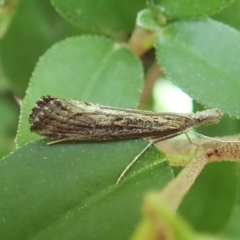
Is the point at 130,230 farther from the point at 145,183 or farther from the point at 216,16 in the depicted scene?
the point at 216,16

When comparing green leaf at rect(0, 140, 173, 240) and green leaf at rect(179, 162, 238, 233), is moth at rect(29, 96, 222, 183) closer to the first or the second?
green leaf at rect(0, 140, 173, 240)

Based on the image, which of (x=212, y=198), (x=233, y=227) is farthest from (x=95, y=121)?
(x=233, y=227)

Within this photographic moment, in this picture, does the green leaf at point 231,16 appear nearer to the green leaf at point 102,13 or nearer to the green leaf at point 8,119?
the green leaf at point 102,13

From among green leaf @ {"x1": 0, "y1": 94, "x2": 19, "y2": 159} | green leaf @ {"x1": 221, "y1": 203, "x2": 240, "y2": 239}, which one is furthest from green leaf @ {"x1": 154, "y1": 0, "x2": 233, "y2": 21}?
green leaf @ {"x1": 0, "y1": 94, "x2": 19, "y2": 159}

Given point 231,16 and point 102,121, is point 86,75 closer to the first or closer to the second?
point 102,121

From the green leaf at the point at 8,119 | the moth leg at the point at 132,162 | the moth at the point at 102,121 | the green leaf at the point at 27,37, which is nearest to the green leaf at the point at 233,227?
the moth at the point at 102,121
